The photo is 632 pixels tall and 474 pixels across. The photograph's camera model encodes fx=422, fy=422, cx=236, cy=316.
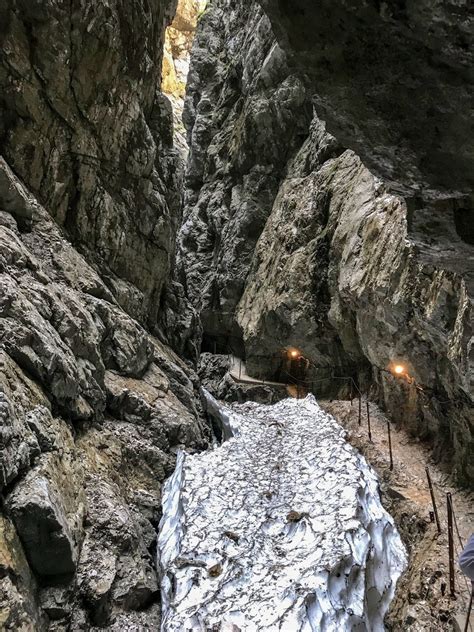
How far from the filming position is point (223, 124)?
100ft

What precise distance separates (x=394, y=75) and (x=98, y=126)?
39.4 ft

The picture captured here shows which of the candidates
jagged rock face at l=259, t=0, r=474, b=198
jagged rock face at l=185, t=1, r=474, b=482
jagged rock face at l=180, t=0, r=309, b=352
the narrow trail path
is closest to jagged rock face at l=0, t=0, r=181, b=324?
jagged rock face at l=185, t=1, r=474, b=482

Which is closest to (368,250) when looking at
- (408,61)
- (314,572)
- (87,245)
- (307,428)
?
(307,428)

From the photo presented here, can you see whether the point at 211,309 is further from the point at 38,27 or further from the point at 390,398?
the point at 38,27

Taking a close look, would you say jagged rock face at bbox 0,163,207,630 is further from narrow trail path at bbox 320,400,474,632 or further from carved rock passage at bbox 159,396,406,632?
narrow trail path at bbox 320,400,474,632

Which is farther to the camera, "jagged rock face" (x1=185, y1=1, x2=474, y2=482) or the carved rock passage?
the carved rock passage

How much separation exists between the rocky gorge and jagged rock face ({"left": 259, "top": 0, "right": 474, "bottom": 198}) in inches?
0.6

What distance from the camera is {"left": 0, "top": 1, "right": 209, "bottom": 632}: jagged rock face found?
5668 millimetres

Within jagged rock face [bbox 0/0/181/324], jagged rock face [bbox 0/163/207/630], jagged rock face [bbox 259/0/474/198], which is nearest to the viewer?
jagged rock face [bbox 259/0/474/198]

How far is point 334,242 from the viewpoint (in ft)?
54.9

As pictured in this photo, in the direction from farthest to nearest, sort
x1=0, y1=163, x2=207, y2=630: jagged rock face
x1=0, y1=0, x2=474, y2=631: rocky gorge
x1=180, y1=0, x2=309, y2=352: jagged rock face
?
x1=180, y1=0, x2=309, y2=352: jagged rock face
x1=0, y1=163, x2=207, y2=630: jagged rock face
x1=0, y1=0, x2=474, y2=631: rocky gorge

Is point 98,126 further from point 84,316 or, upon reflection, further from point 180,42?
point 180,42

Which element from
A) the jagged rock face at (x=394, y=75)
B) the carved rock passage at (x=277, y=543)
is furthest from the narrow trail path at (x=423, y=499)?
the jagged rock face at (x=394, y=75)

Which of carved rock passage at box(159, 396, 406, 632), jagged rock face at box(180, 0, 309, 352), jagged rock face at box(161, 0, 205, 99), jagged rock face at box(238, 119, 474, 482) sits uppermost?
jagged rock face at box(161, 0, 205, 99)
